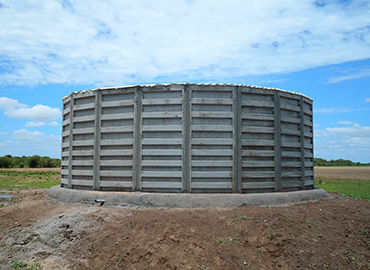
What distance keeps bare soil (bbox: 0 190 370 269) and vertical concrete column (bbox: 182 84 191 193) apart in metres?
1.16

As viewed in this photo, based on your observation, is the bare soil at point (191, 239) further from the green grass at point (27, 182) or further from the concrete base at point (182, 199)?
the green grass at point (27, 182)

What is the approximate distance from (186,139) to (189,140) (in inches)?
4.4

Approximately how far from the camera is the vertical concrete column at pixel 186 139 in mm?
9812

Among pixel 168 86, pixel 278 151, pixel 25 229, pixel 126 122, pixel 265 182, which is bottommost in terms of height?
pixel 25 229

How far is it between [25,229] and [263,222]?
278 inches

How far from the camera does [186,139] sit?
32.4 ft

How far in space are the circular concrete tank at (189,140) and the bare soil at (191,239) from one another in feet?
4.05

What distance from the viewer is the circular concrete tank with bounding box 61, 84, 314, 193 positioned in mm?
9867

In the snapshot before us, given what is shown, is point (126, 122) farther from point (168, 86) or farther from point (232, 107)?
point (232, 107)

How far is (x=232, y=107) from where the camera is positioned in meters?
10.1

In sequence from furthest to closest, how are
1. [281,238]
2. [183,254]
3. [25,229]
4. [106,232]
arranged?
[25,229] < [106,232] < [281,238] < [183,254]

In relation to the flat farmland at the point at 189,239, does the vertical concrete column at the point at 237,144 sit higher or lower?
higher

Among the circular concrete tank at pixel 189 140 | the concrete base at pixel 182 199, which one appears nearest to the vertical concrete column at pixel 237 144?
the circular concrete tank at pixel 189 140

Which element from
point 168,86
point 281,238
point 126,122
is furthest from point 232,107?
point 281,238
